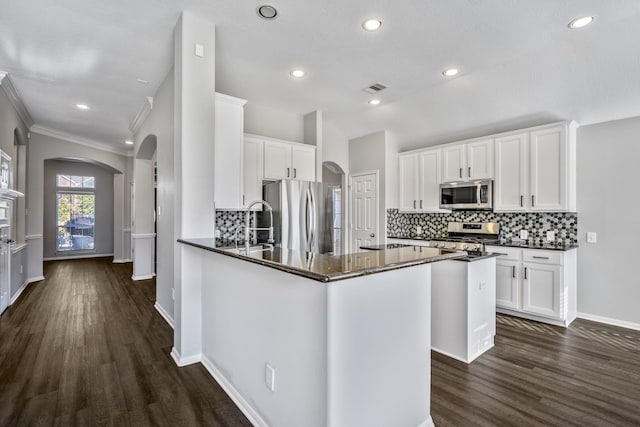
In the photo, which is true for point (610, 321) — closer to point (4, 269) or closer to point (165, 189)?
point (165, 189)

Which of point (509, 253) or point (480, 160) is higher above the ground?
point (480, 160)

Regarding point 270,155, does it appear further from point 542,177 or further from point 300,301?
point 542,177

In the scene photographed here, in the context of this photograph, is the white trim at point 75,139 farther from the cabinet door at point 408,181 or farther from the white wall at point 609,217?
the white wall at point 609,217

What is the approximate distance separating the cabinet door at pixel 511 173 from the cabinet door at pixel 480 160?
0.09 metres

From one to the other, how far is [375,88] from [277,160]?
1589 millimetres

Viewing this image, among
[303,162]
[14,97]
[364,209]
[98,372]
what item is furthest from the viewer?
[364,209]

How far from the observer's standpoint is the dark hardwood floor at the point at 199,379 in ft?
6.43

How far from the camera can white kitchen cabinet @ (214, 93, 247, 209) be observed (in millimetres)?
3402

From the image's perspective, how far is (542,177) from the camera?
12.6 ft

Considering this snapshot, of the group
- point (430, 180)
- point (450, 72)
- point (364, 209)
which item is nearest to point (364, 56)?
point (450, 72)

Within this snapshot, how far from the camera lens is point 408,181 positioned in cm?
525

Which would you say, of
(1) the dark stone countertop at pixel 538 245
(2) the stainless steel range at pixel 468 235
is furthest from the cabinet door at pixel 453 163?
(1) the dark stone countertop at pixel 538 245

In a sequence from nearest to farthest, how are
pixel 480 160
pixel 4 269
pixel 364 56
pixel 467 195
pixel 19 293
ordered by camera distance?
1. pixel 364 56
2. pixel 4 269
3. pixel 480 160
4. pixel 467 195
5. pixel 19 293

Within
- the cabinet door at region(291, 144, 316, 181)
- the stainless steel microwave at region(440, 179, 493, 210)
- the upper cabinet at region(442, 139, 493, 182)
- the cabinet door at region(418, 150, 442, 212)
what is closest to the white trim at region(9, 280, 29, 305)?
the cabinet door at region(291, 144, 316, 181)
